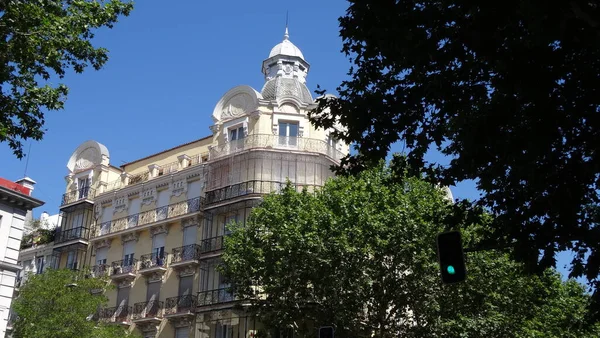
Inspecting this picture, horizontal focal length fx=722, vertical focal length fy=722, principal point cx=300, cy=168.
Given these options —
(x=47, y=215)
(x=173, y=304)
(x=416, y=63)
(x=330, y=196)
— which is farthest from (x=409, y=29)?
(x=47, y=215)

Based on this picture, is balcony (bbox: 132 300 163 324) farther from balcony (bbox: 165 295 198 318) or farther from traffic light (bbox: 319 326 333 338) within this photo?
traffic light (bbox: 319 326 333 338)

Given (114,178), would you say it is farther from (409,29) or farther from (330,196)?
(409,29)

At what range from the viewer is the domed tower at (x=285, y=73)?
42969mm

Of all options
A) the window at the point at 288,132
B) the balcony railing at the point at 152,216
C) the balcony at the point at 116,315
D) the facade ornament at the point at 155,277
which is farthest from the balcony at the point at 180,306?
the window at the point at 288,132

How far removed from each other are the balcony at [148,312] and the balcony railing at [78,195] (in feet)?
32.7

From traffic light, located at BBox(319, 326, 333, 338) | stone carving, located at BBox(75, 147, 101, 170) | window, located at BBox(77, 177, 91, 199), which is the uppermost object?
stone carving, located at BBox(75, 147, 101, 170)

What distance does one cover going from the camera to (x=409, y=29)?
1291 cm

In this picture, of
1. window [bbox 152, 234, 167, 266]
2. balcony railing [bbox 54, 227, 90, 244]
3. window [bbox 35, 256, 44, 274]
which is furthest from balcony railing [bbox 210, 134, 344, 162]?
window [bbox 35, 256, 44, 274]

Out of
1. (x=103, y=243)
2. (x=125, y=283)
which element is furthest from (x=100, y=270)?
(x=125, y=283)

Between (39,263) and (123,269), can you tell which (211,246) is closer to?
(123,269)

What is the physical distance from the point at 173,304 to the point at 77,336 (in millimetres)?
6899

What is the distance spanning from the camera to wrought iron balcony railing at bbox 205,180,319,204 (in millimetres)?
39406

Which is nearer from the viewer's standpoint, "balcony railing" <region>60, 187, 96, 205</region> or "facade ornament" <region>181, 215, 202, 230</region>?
"facade ornament" <region>181, 215, 202, 230</region>

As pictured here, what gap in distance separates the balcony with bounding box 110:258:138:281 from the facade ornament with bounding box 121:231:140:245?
126 centimetres
